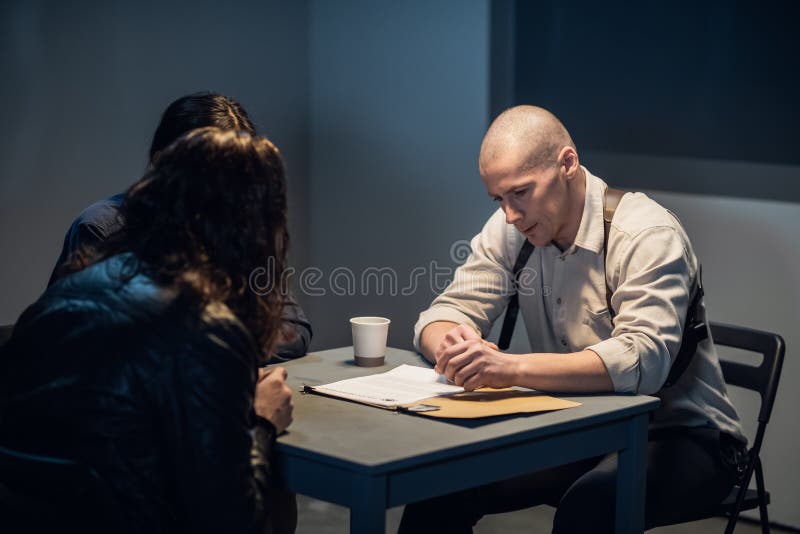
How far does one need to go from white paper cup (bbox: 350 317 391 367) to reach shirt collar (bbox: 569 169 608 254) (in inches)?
21.8

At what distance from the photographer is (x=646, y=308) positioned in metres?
2.46

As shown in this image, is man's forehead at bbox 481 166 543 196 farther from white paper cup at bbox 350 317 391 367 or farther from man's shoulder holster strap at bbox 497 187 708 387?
white paper cup at bbox 350 317 391 367

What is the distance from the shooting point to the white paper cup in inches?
103

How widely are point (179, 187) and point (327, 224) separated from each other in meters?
3.10

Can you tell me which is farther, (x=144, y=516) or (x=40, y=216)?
(x=40, y=216)

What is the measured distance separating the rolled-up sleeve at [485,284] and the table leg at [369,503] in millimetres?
1102

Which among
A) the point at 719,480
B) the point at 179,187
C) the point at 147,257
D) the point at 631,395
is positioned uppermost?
the point at 179,187

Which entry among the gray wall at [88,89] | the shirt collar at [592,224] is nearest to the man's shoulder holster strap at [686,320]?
the shirt collar at [592,224]

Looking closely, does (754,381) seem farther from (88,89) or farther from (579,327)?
(88,89)

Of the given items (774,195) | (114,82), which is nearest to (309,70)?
(114,82)

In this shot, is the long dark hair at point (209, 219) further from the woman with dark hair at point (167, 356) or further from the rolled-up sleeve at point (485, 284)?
the rolled-up sleeve at point (485, 284)

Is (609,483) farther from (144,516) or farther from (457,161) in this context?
(457,161)

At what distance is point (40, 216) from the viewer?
3.80 m

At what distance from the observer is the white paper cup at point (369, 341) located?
2605mm
